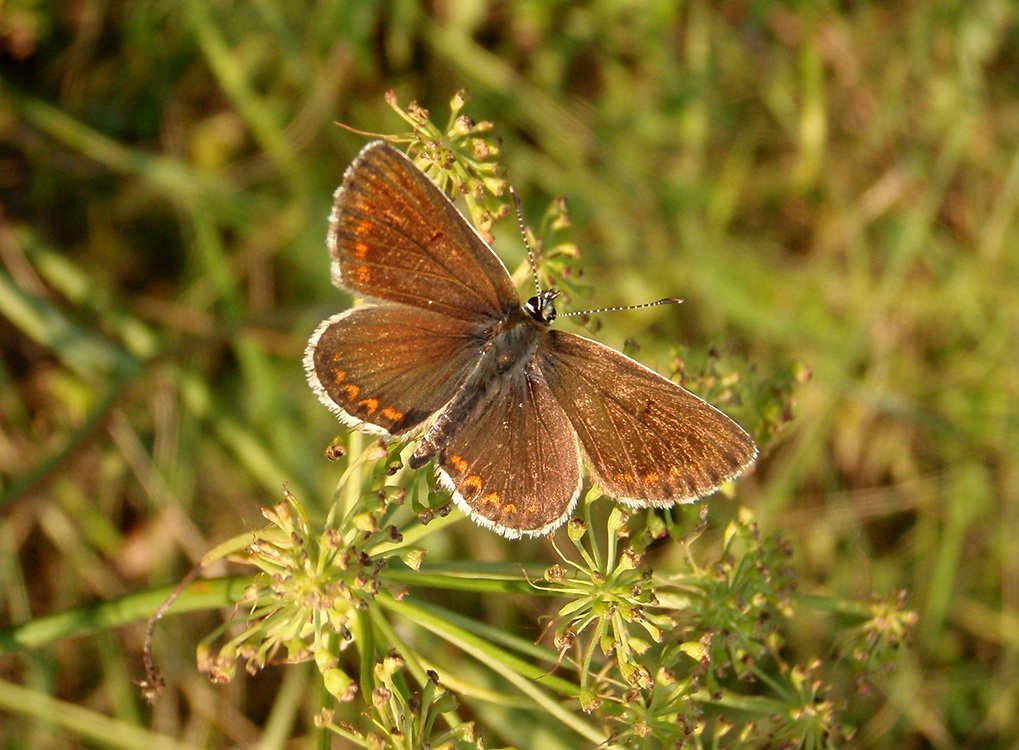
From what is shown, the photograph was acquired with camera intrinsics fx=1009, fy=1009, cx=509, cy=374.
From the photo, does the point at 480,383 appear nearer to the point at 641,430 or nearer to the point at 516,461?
the point at 516,461

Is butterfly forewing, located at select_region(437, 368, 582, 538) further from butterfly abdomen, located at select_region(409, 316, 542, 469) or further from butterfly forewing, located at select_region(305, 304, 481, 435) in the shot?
butterfly forewing, located at select_region(305, 304, 481, 435)

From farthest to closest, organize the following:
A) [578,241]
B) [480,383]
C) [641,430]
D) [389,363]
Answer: [578,241] < [480,383] < [389,363] < [641,430]

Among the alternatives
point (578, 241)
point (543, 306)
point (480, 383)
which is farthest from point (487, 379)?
point (578, 241)

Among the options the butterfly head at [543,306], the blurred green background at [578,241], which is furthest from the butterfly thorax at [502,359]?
the blurred green background at [578,241]

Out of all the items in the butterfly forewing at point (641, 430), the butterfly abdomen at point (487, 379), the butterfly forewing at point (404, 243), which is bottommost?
the butterfly forewing at point (641, 430)

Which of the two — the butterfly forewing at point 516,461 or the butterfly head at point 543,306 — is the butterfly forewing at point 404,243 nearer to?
the butterfly head at point 543,306

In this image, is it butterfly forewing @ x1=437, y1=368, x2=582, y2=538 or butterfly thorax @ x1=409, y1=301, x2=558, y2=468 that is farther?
butterfly thorax @ x1=409, y1=301, x2=558, y2=468

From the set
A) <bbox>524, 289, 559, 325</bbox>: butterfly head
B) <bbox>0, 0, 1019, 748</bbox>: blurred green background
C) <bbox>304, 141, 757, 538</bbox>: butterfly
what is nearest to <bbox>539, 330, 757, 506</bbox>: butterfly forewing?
<bbox>304, 141, 757, 538</bbox>: butterfly

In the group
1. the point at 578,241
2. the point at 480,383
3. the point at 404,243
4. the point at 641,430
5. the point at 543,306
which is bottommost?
the point at 641,430
